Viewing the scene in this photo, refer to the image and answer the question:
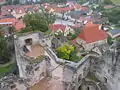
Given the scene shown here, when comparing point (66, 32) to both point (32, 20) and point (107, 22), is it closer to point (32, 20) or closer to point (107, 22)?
point (32, 20)

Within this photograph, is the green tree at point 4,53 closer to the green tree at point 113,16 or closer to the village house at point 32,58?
the village house at point 32,58

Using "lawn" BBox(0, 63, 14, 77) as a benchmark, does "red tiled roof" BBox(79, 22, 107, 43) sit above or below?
above

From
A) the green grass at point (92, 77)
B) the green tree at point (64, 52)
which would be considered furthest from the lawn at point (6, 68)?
the green grass at point (92, 77)

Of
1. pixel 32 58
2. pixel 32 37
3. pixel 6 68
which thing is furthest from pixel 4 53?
pixel 32 58

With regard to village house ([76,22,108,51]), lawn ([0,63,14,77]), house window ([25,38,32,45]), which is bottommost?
lawn ([0,63,14,77])

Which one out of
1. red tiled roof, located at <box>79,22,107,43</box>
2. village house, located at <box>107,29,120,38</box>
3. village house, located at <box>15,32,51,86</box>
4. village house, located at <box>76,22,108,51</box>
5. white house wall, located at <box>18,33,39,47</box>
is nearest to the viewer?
village house, located at <box>15,32,51,86</box>

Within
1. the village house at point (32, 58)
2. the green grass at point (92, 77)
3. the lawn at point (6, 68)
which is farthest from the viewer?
the lawn at point (6, 68)

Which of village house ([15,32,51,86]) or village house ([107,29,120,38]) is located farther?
village house ([107,29,120,38])

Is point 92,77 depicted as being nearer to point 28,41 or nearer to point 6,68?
point 28,41

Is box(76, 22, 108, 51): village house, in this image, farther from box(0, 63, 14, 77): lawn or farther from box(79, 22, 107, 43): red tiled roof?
box(0, 63, 14, 77): lawn

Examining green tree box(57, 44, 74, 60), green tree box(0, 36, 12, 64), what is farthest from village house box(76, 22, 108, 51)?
green tree box(0, 36, 12, 64)

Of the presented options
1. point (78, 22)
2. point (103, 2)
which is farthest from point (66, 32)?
point (103, 2)
